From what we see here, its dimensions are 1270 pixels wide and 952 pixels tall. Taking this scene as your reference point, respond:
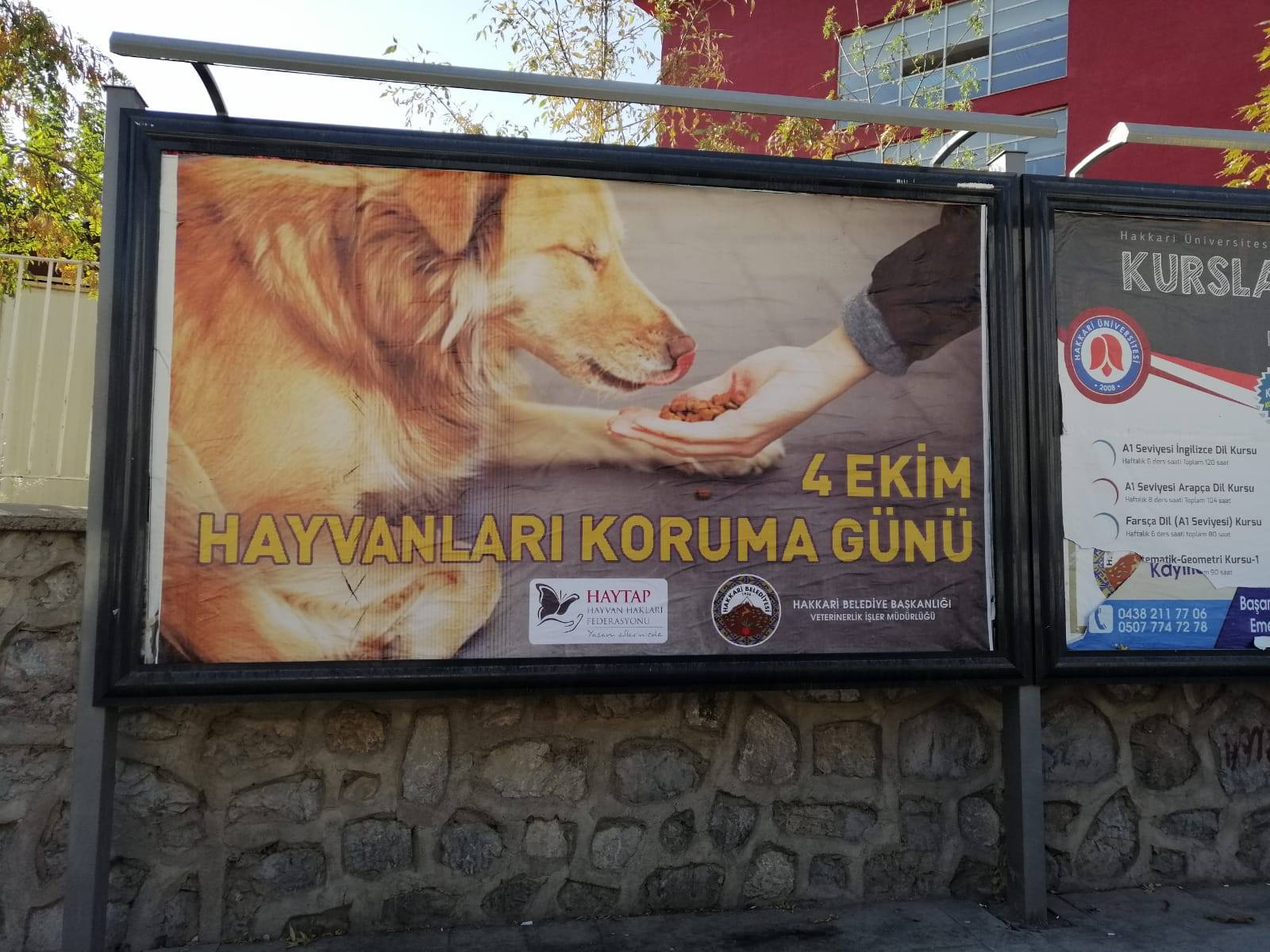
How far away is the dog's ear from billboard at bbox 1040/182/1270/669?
2.49m

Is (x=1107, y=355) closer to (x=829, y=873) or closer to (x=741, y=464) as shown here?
(x=741, y=464)

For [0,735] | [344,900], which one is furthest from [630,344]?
[0,735]

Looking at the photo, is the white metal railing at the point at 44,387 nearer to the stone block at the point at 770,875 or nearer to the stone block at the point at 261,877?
the stone block at the point at 261,877

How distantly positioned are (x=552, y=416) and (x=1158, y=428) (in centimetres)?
265

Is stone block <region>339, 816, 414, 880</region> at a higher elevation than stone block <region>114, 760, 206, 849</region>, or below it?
below

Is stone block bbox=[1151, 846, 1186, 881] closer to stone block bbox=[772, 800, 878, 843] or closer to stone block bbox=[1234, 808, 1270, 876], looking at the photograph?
stone block bbox=[1234, 808, 1270, 876]

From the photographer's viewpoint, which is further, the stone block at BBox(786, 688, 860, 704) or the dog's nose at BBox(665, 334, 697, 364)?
the stone block at BBox(786, 688, 860, 704)

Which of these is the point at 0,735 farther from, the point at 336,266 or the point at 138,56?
the point at 138,56

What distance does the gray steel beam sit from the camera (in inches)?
132

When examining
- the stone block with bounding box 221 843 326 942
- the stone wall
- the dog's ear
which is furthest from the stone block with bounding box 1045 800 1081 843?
the dog's ear

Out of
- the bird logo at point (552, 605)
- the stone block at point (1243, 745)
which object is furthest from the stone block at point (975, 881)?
the bird logo at point (552, 605)

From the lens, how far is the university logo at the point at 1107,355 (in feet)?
13.2

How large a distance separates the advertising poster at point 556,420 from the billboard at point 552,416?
0.04 feet

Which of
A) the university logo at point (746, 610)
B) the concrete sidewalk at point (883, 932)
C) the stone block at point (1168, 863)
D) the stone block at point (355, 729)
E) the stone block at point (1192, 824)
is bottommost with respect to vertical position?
the concrete sidewalk at point (883, 932)
